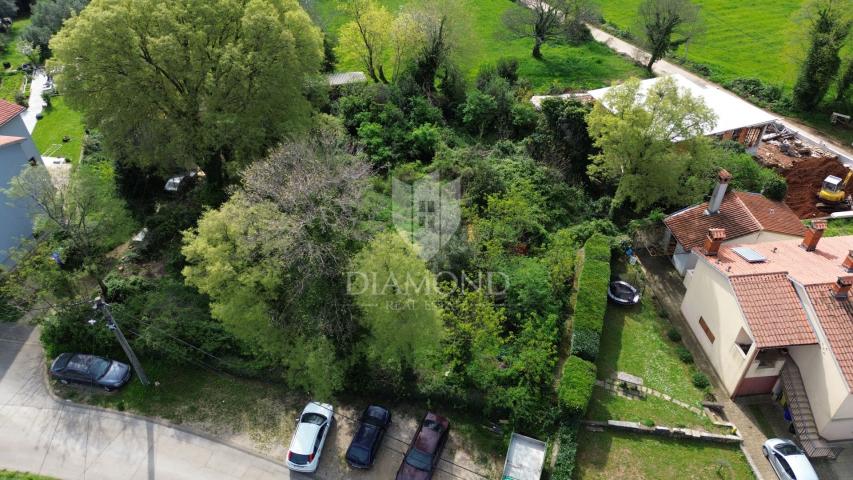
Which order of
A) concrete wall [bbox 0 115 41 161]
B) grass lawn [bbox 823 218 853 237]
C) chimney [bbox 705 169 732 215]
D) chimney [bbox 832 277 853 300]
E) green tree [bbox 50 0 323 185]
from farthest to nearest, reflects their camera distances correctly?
grass lawn [bbox 823 218 853 237] < concrete wall [bbox 0 115 41 161] < chimney [bbox 705 169 732 215] < green tree [bbox 50 0 323 185] < chimney [bbox 832 277 853 300]

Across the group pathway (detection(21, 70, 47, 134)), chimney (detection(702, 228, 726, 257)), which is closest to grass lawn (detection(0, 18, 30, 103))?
pathway (detection(21, 70, 47, 134))

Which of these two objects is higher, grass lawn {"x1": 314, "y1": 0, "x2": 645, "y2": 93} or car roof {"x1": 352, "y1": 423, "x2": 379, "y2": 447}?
grass lawn {"x1": 314, "y1": 0, "x2": 645, "y2": 93}

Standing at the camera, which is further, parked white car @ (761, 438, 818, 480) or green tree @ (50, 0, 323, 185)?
green tree @ (50, 0, 323, 185)

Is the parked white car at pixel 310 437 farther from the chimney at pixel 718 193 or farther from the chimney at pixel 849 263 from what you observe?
the chimney at pixel 849 263

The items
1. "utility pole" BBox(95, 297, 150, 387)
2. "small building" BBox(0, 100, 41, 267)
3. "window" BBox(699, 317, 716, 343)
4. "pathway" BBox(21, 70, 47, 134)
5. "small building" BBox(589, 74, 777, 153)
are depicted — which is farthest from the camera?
"pathway" BBox(21, 70, 47, 134)

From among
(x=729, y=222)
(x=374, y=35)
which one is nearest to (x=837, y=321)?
(x=729, y=222)

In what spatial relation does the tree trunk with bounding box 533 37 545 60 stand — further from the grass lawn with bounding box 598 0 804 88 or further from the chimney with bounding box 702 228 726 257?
the chimney with bounding box 702 228 726 257

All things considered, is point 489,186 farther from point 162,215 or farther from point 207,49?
point 162,215

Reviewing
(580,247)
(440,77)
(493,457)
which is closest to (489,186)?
(580,247)
